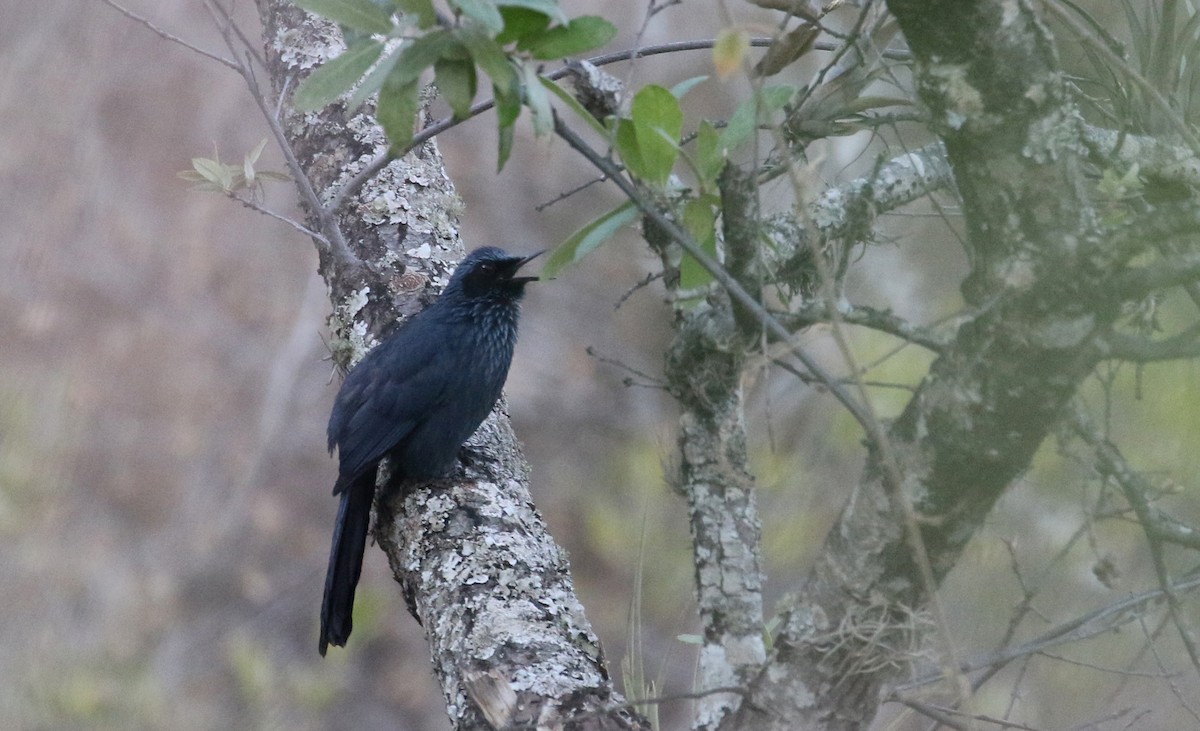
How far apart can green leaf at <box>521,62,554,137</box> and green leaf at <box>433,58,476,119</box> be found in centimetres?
8

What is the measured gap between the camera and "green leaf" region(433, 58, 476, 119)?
1565 millimetres

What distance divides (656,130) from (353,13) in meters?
0.52

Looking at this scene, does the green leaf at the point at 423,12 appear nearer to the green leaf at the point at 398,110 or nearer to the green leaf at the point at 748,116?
the green leaf at the point at 398,110

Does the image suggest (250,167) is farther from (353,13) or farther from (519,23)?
(519,23)

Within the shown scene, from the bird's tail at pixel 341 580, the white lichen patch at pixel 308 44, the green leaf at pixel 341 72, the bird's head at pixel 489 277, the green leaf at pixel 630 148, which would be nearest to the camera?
the green leaf at pixel 341 72

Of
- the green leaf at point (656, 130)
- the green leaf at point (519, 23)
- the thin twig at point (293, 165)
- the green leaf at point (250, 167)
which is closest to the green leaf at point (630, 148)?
the green leaf at point (656, 130)

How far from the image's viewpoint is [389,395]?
3254 mm

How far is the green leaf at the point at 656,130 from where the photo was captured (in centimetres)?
176

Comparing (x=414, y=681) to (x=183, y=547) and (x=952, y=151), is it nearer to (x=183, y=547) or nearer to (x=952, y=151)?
(x=183, y=547)

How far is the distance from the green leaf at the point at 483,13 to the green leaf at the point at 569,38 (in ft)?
0.59

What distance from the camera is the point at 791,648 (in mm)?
1781

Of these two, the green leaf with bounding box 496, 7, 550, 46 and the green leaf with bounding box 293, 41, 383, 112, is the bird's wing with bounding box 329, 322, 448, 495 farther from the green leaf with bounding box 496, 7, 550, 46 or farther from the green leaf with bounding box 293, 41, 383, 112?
the green leaf with bounding box 496, 7, 550, 46

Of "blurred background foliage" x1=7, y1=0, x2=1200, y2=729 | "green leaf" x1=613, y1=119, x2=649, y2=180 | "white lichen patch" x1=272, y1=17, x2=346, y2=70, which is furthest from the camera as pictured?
"blurred background foliage" x1=7, y1=0, x2=1200, y2=729

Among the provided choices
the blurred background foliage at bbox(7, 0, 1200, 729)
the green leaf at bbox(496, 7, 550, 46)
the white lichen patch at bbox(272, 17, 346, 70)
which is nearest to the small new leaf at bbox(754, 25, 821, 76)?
the green leaf at bbox(496, 7, 550, 46)
